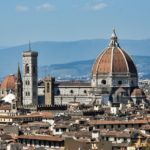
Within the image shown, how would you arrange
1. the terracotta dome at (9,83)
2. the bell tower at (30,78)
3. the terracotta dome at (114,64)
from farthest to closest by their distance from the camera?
the terracotta dome at (9,83), the terracotta dome at (114,64), the bell tower at (30,78)

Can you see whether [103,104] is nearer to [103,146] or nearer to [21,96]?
[21,96]

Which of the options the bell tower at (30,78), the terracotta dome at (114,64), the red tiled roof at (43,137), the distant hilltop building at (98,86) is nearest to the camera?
the red tiled roof at (43,137)

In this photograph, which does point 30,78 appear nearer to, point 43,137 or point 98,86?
point 98,86

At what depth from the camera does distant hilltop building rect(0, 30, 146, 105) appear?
382ft

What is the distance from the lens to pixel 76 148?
51.3 m

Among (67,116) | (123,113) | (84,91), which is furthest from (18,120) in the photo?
(84,91)

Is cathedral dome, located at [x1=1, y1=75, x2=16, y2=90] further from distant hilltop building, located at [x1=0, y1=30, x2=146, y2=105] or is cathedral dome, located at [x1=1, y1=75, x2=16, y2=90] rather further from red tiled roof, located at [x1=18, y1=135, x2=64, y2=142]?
red tiled roof, located at [x1=18, y1=135, x2=64, y2=142]

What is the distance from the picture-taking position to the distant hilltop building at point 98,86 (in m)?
116

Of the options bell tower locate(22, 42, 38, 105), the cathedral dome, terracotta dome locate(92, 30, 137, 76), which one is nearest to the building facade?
bell tower locate(22, 42, 38, 105)

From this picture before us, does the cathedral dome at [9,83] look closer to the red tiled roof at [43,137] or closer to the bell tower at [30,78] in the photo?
the bell tower at [30,78]

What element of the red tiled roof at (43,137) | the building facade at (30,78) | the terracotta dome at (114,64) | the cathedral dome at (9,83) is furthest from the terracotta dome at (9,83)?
the red tiled roof at (43,137)

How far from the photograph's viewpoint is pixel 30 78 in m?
119

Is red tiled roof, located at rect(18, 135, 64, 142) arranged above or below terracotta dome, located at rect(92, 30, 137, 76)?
below

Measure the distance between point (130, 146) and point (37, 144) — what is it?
261 inches
